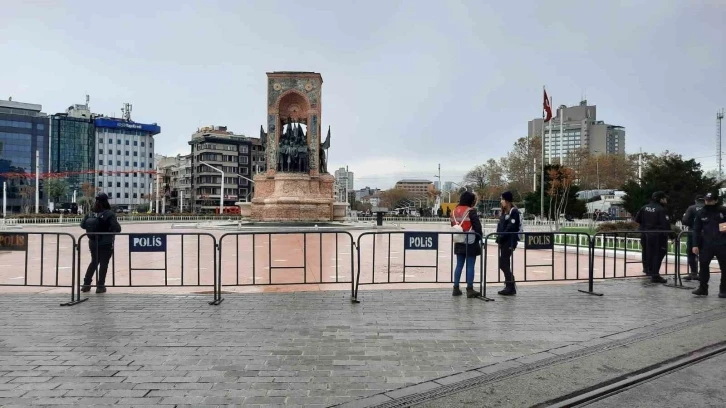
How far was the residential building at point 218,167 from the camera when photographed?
99188 mm

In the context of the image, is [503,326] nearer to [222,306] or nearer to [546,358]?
[546,358]

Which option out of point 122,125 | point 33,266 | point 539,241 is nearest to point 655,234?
point 539,241

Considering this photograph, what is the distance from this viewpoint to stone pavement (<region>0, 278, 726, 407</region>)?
173 inches

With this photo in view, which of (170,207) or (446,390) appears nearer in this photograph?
(446,390)

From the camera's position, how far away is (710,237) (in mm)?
8852

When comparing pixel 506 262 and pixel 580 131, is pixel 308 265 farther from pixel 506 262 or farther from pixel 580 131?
pixel 580 131

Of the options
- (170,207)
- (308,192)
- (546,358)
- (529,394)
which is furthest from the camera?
(170,207)

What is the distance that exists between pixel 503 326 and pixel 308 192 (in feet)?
107

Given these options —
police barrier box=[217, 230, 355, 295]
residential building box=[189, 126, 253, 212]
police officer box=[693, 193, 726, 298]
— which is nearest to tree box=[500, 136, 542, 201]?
residential building box=[189, 126, 253, 212]

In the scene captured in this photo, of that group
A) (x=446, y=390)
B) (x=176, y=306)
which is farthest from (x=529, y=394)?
(x=176, y=306)

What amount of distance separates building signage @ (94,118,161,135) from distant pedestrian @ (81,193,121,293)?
12028 centimetres

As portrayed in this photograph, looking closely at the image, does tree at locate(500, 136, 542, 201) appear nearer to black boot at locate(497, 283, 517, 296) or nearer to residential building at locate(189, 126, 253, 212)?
residential building at locate(189, 126, 253, 212)

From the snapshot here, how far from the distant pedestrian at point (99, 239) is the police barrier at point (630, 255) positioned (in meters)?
8.72

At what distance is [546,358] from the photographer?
17.4 feet
